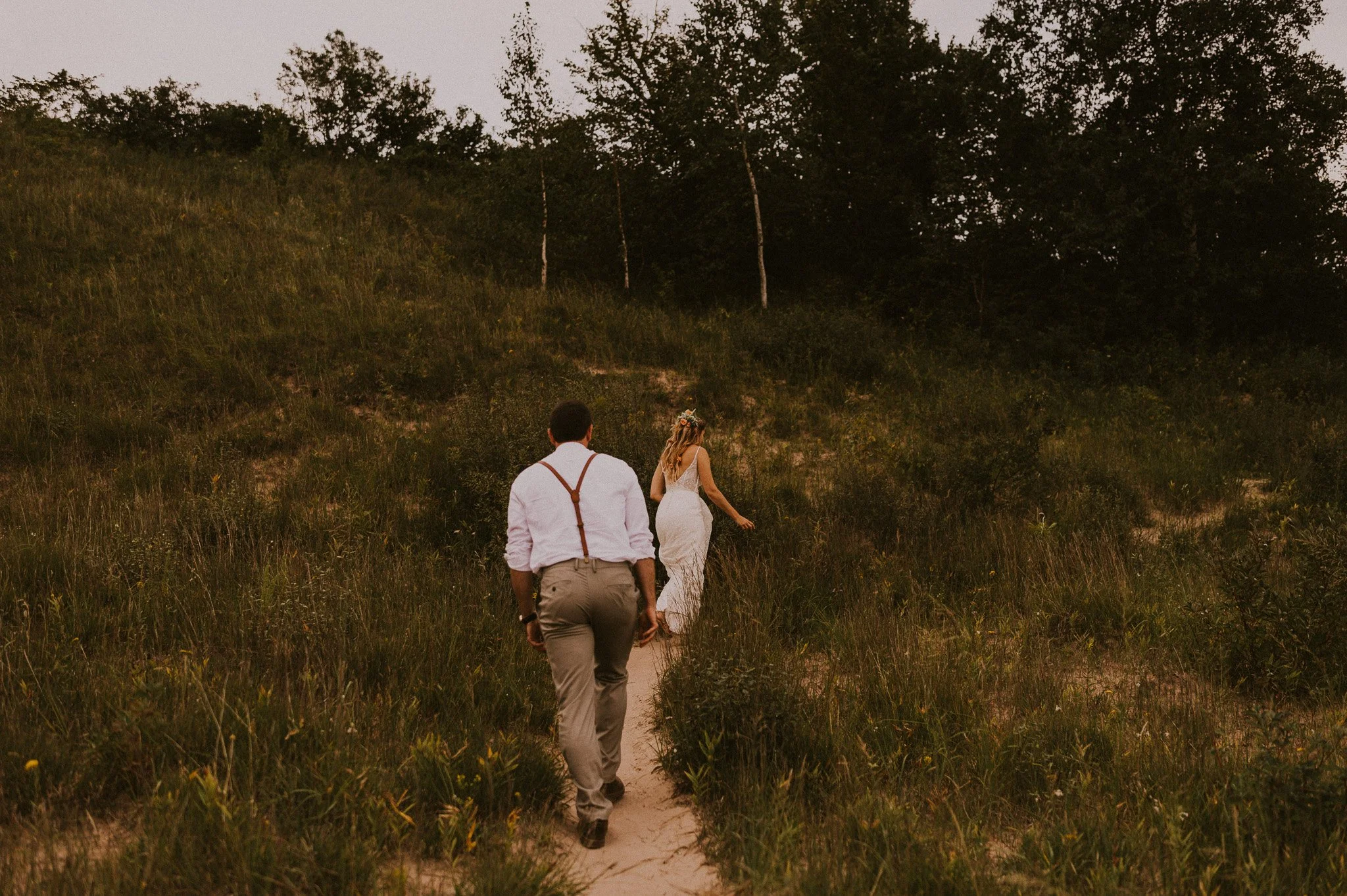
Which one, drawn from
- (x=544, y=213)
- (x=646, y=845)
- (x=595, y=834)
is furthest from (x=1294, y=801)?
(x=544, y=213)

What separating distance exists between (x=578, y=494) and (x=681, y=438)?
11.4ft

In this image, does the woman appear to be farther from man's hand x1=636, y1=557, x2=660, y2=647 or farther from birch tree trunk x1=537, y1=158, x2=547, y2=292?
birch tree trunk x1=537, y1=158, x2=547, y2=292

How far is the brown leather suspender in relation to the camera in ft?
13.1

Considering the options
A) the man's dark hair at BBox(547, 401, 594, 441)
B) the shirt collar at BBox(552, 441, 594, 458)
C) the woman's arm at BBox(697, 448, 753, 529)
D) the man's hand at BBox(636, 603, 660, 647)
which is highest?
the man's dark hair at BBox(547, 401, 594, 441)

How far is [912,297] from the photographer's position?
66.7 feet

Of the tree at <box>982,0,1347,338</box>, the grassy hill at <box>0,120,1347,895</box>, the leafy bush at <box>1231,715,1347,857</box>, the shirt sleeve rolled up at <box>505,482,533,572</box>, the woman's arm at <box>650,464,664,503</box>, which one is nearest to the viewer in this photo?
the leafy bush at <box>1231,715,1347,857</box>

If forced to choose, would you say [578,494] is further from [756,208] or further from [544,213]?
[756,208]

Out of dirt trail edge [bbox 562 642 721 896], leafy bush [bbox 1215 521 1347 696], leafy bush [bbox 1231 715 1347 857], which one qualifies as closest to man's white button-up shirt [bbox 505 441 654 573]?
dirt trail edge [bbox 562 642 721 896]

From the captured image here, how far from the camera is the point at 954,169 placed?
1908 centimetres

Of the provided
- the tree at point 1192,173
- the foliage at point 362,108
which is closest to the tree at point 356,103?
the foliage at point 362,108

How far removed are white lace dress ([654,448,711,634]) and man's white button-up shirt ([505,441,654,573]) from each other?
3073mm

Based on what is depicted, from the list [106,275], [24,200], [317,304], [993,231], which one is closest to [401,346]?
[317,304]

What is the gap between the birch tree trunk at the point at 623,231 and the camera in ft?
61.6

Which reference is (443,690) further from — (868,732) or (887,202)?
(887,202)
